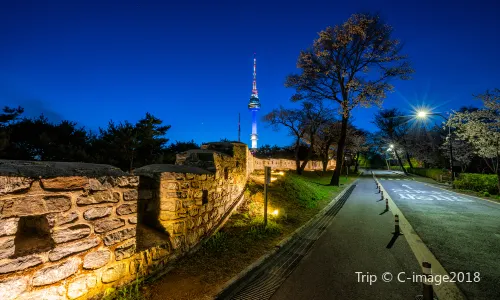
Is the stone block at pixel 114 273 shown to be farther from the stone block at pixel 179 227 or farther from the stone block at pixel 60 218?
the stone block at pixel 179 227

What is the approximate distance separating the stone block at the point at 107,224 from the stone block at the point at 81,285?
56 centimetres

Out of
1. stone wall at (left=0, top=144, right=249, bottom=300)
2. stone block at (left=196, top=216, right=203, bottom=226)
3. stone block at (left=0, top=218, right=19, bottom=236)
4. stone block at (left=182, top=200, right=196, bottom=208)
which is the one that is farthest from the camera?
stone block at (left=196, top=216, right=203, bottom=226)

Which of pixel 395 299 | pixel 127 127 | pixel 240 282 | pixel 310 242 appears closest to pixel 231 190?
pixel 310 242

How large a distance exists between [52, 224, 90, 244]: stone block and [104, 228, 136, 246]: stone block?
Answer: 0.30m

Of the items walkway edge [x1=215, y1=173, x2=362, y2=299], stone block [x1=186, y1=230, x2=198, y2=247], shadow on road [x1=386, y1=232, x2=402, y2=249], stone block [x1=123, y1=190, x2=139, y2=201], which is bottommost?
shadow on road [x1=386, y1=232, x2=402, y2=249]

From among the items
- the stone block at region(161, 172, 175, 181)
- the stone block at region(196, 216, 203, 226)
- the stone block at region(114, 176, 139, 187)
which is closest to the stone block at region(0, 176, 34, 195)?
the stone block at region(114, 176, 139, 187)

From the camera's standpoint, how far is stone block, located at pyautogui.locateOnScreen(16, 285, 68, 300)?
2493 millimetres

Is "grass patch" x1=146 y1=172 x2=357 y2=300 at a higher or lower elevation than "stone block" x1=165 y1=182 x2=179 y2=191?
lower

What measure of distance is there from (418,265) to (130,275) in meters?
5.63

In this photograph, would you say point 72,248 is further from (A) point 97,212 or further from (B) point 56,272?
(A) point 97,212

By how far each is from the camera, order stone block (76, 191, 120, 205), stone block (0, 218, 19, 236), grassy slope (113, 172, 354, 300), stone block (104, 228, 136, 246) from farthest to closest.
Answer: grassy slope (113, 172, 354, 300)
stone block (104, 228, 136, 246)
stone block (76, 191, 120, 205)
stone block (0, 218, 19, 236)

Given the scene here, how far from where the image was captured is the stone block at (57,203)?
2.66 metres

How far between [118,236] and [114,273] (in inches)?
19.9

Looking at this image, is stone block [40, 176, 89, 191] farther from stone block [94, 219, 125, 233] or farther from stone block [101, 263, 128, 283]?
stone block [101, 263, 128, 283]
